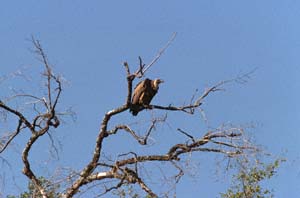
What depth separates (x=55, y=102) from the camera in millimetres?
7449

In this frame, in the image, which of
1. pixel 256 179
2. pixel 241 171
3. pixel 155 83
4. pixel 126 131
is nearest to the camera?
pixel 241 171

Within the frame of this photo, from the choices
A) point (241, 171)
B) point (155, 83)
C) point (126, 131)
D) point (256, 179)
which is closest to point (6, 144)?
point (126, 131)

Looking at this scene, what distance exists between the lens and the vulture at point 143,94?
7605 millimetres

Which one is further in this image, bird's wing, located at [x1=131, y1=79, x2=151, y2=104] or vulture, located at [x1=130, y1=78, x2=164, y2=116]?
bird's wing, located at [x1=131, y1=79, x2=151, y2=104]

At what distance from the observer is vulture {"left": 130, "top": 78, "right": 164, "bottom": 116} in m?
7.61

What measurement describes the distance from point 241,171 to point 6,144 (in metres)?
3.12

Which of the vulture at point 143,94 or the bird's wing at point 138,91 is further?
the bird's wing at point 138,91

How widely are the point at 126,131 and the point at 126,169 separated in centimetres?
51

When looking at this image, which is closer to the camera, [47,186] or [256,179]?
[47,186]

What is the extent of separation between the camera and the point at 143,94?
790 cm

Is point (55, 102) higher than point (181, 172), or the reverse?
point (55, 102)

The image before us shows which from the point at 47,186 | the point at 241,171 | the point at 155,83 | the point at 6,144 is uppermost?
the point at 155,83

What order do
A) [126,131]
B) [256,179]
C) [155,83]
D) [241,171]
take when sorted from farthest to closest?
[256,179], [155,83], [126,131], [241,171]

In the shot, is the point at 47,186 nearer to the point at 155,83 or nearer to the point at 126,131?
the point at 126,131
